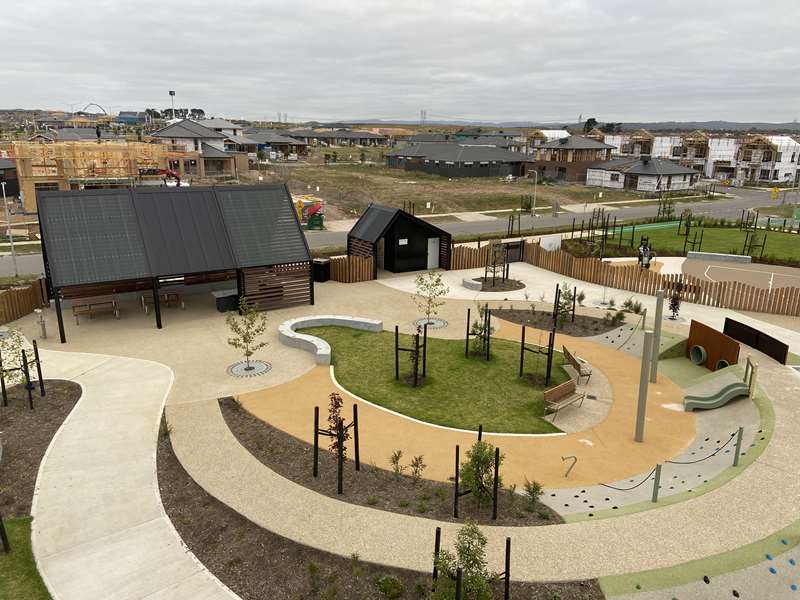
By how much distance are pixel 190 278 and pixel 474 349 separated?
1509cm

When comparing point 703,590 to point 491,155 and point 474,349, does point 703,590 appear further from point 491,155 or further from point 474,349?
point 491,155

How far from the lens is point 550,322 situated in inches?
958

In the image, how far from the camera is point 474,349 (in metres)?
20.8

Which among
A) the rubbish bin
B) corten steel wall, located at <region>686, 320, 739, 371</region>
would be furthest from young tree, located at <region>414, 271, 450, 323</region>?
corten steel wall, located at <region>686, 320, 739, 371</region>

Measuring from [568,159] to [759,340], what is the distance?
242 ft

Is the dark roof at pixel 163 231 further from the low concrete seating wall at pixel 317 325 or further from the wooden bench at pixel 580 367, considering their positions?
the wooden bench at pixel 580 367

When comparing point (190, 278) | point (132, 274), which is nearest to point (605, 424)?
point (132, 274)

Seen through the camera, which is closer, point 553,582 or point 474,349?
point 553,582

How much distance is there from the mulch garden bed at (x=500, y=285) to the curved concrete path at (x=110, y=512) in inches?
702

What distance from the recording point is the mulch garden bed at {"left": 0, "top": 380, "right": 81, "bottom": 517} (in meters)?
12.1

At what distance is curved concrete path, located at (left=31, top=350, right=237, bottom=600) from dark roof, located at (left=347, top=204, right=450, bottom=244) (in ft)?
55.7

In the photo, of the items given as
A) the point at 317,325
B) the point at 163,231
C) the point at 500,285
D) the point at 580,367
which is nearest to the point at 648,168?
the point at 500,285

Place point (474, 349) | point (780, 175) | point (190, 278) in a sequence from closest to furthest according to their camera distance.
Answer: point (474, 349), point (190, 278), point (780, 175)

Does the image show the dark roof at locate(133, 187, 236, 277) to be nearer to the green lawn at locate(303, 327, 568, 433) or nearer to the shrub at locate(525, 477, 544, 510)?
the green lawn at locate(303, 327, 568, 433)
